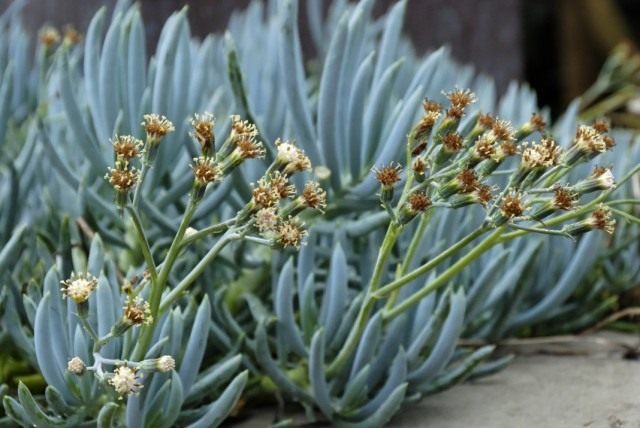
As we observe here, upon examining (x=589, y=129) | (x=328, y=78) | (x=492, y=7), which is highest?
(x=492, y=7)

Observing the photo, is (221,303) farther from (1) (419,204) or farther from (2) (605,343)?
(2) (605,343)

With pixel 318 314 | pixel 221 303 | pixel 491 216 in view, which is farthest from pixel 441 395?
pixel 491 216

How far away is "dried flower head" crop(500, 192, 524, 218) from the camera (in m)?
0.85

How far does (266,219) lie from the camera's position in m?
0.80

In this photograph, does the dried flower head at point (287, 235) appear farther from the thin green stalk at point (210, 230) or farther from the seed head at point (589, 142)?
the seed head at point (589, 142)

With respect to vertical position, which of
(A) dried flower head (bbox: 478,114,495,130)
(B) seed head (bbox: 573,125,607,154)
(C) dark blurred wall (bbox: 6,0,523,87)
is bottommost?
(B) seed head (bbox: 573,125,607,154)

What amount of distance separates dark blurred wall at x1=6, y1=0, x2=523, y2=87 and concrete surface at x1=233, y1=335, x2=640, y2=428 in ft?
4.86

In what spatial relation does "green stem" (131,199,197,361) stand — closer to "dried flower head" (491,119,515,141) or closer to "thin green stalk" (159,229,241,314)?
"thin green stalk" (159,229,241,314)

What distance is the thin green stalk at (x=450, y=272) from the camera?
0.95m

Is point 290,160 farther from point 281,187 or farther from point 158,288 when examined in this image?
point 158,288

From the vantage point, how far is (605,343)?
1.40 m

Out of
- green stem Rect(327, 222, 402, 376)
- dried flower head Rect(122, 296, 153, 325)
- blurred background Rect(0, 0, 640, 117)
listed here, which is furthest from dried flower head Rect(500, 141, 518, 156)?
blurred background Rect(0, 0, 640, 117)

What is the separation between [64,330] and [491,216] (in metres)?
0.38

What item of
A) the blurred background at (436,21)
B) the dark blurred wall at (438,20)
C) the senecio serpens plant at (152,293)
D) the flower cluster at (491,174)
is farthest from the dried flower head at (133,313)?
the dark blurred wall at (438,20)
